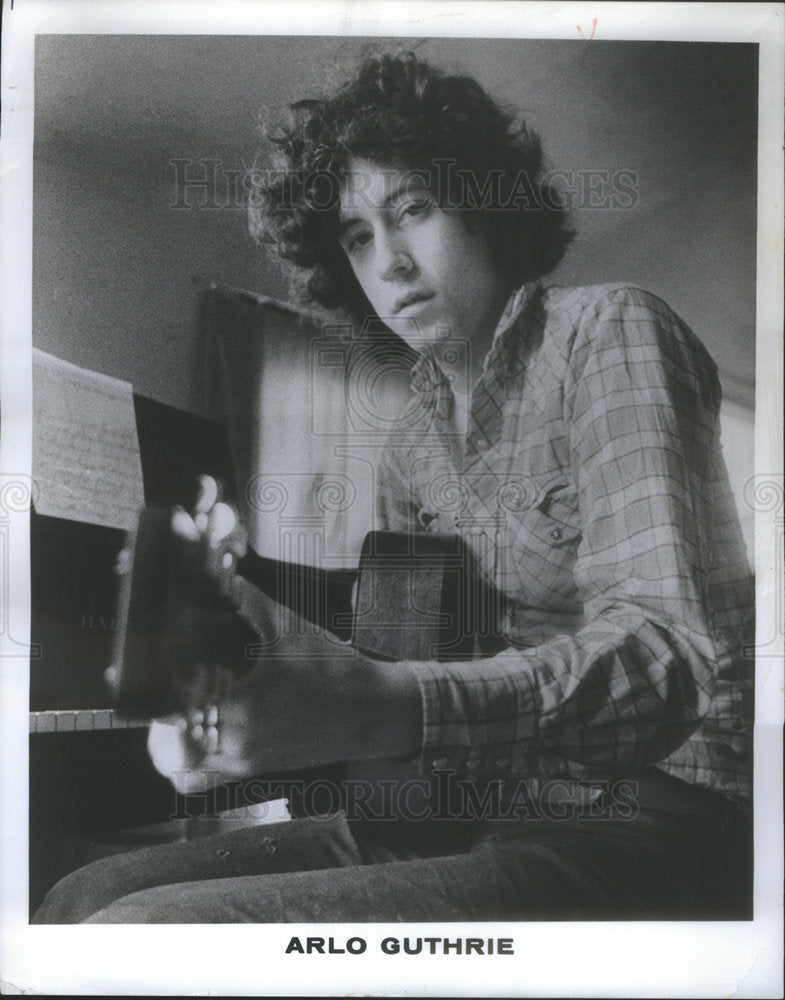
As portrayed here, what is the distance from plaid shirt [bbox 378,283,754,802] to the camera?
1962 mm

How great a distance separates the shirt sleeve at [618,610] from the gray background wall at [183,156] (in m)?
0.19

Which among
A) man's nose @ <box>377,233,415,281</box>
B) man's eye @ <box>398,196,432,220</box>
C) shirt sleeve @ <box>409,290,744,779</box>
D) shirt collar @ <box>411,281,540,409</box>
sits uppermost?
man's eye @ <box>398,196,432,220</box>

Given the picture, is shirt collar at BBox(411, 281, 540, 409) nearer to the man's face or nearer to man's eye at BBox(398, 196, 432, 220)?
the man's face

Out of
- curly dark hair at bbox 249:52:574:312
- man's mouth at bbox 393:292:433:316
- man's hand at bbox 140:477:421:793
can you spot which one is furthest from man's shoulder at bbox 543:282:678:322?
man's hand at bbox 140:477:421:793

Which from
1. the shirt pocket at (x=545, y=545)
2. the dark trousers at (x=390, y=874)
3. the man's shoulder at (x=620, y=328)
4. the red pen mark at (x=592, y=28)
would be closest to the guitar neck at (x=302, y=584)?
the shirt pocket at (x=545, y=545)

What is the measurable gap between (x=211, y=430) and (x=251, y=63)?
32.0 inches

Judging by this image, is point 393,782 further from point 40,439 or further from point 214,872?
point 40,439

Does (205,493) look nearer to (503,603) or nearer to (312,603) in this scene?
(312,603)

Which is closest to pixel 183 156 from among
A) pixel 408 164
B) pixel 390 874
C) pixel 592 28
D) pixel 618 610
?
pixel 408 164

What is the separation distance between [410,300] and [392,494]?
436 millimetres

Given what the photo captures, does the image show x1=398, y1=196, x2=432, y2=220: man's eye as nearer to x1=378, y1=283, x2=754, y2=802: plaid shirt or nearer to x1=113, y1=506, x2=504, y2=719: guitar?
x1=378, y1=283, x2=754, y2=802: plaid shirt

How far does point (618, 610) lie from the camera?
6.45ft

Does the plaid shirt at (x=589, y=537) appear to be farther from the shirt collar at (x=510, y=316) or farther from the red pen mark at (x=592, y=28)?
the red pen mark at (x=592, y=28)

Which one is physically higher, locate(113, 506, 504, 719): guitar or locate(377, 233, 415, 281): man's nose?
locate(377, 233, 415, 281): man's nose
